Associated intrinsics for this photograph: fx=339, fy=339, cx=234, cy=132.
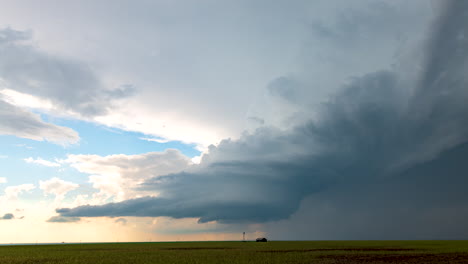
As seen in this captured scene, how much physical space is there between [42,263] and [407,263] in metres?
55.3

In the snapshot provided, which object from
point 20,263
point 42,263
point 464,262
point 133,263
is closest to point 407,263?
point 464,262

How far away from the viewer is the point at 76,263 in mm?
51750

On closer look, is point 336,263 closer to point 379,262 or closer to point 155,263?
point 379,262

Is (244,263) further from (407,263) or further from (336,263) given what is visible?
(407,263)

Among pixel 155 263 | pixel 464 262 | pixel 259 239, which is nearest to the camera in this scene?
pixel 464 262

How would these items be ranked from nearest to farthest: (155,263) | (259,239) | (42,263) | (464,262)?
1. (464,262)
2. (155,263)
3. (42,263)
4. (259,239)

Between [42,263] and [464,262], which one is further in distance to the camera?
[42,263]

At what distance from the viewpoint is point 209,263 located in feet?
155

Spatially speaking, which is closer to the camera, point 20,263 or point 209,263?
point 209,263

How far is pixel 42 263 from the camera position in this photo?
54.5 metres

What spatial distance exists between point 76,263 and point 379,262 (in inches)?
1767

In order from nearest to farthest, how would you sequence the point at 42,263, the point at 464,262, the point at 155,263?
the point at 464,262, the point at 155,263, the point at 42,263

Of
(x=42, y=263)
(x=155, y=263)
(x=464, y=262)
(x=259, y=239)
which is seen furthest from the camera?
(x=259, y=239)

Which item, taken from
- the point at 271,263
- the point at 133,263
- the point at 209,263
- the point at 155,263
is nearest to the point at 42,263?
the point at 133,263
